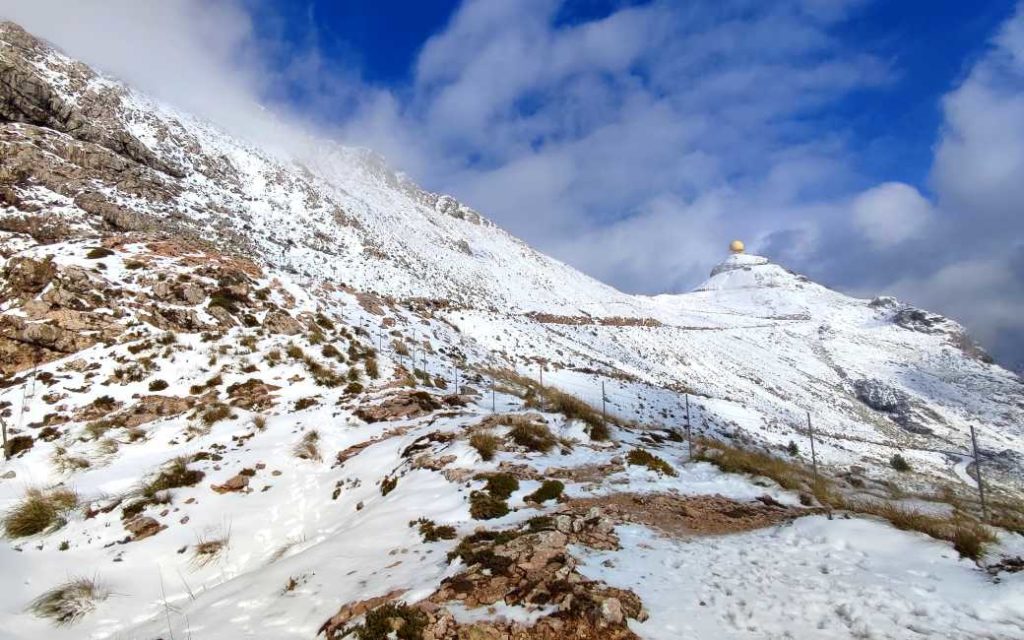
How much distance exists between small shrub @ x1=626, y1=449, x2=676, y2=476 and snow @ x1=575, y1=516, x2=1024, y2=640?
11.4 ft

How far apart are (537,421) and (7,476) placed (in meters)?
13.0

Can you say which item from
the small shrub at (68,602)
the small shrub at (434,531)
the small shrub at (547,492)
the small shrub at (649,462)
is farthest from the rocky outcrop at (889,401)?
the small shrub at (68,602)

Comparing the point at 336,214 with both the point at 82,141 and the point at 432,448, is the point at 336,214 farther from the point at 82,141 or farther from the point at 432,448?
the point at 432,448

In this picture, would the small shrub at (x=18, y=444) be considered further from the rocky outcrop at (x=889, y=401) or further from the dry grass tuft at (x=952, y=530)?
the rocky outcrop at (x=889, y=401)

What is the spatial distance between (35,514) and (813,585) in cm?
1321

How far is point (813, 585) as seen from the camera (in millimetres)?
6012

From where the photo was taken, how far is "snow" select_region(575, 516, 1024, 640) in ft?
16.5

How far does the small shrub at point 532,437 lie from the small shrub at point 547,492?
7.57 ft

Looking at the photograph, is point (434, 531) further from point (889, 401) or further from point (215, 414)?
point (889, 401)

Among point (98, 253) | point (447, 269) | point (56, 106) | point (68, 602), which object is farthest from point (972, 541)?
point (447, 269)

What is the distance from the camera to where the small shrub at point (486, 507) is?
8602 millimetres

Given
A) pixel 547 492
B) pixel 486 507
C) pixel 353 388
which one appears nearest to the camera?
pixel 486 507

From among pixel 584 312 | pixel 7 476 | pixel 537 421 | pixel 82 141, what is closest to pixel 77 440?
pixel 7 476

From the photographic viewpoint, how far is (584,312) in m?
76.9
